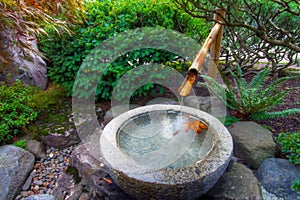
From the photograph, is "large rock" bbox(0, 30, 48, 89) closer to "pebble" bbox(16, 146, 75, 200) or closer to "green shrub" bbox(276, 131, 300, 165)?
"pebble" bbox(16, 146, 75, 200)

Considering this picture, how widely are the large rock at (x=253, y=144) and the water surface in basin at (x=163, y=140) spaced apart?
444mm

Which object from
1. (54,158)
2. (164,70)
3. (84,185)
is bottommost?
(54,158)

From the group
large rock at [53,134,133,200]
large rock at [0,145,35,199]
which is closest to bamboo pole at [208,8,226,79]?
large rock at [53,134,133,200]

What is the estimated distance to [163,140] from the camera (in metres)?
1.64

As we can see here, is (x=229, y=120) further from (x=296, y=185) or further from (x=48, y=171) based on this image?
(x=48, y=171)

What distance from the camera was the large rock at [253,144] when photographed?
1603mm

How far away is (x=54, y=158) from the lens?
6.37ft

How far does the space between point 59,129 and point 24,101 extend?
1.47ft

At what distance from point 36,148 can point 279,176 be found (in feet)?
6.71

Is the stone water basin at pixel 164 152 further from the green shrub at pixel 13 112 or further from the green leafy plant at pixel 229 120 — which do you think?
the green shrub at pixel 13 112

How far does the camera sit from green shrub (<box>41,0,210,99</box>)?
2146 millimetres

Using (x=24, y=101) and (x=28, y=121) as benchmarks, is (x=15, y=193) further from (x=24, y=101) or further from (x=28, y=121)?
(x=24, y=101)

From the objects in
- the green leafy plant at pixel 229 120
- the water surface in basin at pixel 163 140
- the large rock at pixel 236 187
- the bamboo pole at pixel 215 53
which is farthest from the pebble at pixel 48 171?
the bamboo pole at pixel 215 53

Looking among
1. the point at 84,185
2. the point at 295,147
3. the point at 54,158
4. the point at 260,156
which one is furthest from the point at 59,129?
the point at 295,147
